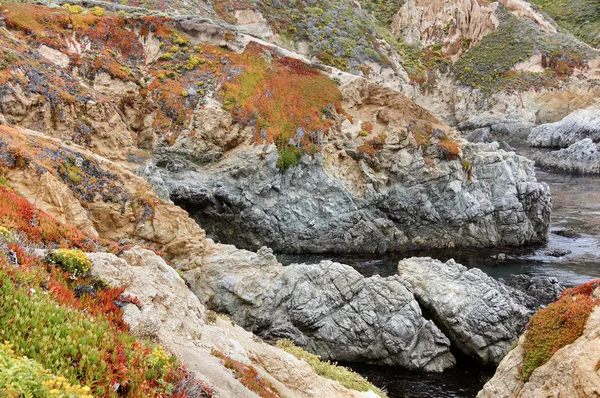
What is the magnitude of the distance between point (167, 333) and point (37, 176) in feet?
41.8

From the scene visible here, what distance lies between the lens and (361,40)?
280ft

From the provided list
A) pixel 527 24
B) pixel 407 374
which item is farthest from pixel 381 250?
pixel 527 24

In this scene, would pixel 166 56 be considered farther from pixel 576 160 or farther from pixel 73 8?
pixel 576 160

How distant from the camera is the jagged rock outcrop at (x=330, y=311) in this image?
23.8 metres

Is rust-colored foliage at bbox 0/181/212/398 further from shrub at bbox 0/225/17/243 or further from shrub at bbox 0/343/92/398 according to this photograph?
shrub at bbox 0/343/92/398

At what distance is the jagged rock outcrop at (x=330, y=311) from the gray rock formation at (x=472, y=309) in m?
1.48

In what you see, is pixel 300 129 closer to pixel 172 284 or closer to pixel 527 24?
pixel 172 284

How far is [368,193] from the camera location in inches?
1622

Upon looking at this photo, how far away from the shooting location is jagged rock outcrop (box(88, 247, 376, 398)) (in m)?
9.58

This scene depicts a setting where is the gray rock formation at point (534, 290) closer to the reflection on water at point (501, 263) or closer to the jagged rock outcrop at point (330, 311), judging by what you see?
the reflection on water at point (501, 263)

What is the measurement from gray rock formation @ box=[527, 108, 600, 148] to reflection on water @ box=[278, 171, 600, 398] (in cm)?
2771

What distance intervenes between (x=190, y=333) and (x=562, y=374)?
38.1 feet

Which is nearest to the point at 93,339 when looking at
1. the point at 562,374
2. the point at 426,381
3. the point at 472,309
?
the point at 562,374

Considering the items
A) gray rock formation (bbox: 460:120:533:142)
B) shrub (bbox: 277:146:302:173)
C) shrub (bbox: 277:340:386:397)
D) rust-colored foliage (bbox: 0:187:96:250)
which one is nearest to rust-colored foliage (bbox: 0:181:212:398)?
rust-colored foliage (bbox: 0:187:96:250)
